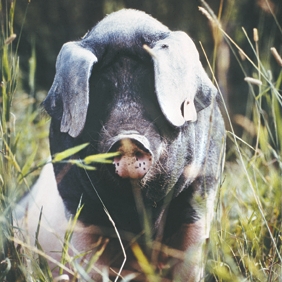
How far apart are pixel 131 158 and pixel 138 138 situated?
0.05 meters

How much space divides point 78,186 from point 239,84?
5.62 feet

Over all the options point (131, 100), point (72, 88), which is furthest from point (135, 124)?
point (72, 88)

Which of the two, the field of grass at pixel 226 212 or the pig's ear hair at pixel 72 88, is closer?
the field of grass at pixel 226 212

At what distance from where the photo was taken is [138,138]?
176 centimetres

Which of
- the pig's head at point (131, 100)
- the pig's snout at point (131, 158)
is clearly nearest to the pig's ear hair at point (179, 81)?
the pig's head at point (131, 100)

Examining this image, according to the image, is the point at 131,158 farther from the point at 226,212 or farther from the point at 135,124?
the point at 226,212

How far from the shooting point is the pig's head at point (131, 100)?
1.84 m

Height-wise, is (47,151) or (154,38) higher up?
(154,38)

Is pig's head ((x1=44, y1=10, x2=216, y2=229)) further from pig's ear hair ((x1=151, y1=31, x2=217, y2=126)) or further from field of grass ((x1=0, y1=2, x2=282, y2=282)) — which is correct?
field of grass ((x1=0, y1=2, x2=282, y2=282))

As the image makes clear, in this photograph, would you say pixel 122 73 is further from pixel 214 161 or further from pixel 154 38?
pixel 214 161

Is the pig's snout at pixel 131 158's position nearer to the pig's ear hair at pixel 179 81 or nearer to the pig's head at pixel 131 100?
the pig's head at pixel 131 100

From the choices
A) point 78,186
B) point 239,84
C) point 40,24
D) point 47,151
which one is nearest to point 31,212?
point 47,151

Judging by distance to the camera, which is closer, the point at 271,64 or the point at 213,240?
the point at 213,240

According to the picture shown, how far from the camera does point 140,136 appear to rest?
1.78 meters
